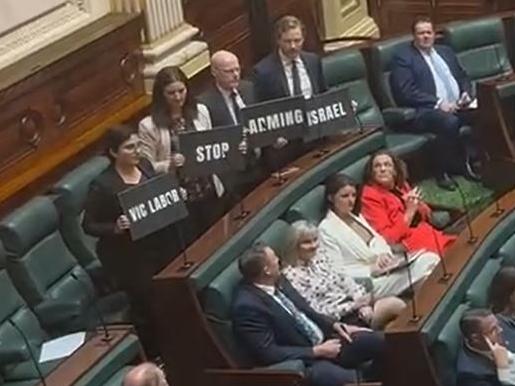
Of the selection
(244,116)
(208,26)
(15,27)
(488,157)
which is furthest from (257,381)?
(208,26)

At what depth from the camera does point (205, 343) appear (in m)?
5.12

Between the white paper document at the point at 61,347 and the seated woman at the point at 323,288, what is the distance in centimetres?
88

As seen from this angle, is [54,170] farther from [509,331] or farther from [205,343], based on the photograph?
[509,331]

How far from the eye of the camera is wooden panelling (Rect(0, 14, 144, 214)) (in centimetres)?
618

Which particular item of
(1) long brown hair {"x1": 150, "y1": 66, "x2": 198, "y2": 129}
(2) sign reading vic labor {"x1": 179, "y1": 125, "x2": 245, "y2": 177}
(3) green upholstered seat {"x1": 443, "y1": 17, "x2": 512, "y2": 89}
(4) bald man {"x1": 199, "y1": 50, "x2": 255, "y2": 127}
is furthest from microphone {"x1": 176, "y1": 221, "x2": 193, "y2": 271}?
Result: (3) green upholstered seat {"x1": 443, "y1": 17, "x2": 512, "y2": 89}

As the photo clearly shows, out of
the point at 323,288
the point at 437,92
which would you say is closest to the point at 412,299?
the point at 323,288

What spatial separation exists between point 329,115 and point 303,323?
1.40 meters

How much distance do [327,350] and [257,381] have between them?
37 centimetres

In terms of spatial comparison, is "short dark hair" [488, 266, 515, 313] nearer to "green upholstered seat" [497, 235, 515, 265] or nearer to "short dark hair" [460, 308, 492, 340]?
"green upholstered seat" [497, 235, 515, 265]

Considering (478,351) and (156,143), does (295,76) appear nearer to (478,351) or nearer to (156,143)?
(156,143)

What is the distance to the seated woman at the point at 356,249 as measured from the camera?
19.0 feet

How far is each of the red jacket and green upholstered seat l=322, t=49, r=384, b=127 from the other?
1105mm

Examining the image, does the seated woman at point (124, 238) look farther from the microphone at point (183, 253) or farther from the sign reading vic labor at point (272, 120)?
the sign reading vic labor at point (272, 120)

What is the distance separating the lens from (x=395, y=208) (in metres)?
6.31
